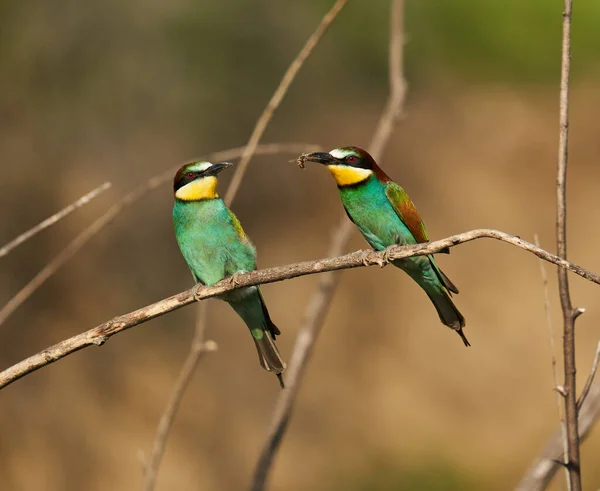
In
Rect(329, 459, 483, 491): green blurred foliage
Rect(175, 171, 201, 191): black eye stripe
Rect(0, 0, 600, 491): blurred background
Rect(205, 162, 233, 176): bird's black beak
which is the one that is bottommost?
Rect(329, 459, 483, 491): green blurred foliage

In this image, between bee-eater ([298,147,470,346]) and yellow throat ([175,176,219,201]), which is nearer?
bee-eater ([298,147,470,346])

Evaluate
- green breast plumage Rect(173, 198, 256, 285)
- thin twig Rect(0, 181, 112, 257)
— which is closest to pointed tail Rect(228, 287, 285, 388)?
green breast plumage Rect(173, 198, 256, 285)

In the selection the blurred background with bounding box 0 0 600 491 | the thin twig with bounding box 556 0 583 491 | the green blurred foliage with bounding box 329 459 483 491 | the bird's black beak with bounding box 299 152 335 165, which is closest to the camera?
the thin twig with bounding box 556 0 583 491

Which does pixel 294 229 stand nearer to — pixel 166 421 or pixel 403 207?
pixel 403 207

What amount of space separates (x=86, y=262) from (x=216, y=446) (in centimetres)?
118

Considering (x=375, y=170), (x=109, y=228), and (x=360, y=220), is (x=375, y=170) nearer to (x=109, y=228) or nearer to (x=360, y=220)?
(x=360, y=220)

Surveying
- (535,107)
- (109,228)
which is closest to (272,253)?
(109,228)

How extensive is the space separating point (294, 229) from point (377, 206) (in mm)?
3170

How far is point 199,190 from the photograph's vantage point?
86.8 inches

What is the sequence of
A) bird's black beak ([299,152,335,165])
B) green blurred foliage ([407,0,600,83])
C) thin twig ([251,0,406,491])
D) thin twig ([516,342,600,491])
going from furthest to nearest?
green blurred foliage ([407,0,600,83]) < bird's black beak ([299,152,335,165]) < thin twig ([251,0,406,491]) < thin twig ([516,342,600,491])

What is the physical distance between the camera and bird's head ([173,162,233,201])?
2150 mm

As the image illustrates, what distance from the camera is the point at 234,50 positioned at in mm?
4875

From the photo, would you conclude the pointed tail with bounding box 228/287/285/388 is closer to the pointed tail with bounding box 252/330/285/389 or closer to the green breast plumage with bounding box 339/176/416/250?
the pointed tail with bounding box 252/330/285/389

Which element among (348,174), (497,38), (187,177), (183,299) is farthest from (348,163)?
(497,38)
